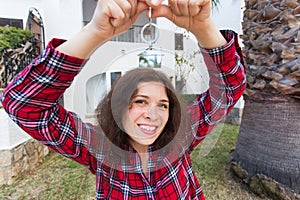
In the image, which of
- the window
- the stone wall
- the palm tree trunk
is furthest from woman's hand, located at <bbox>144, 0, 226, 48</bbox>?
the window

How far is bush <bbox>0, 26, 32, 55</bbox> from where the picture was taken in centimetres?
328

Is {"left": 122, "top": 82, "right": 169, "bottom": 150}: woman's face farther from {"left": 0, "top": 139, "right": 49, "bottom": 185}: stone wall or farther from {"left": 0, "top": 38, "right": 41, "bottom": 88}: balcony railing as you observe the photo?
{"left": 0, "top": 38, "right": 41, "bottom": 88}: balcony railing

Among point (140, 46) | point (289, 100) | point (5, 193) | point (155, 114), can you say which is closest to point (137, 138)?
point (155, 114)

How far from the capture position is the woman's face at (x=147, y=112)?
1.86 feet

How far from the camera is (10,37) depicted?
360cm

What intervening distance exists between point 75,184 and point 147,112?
2239 mm

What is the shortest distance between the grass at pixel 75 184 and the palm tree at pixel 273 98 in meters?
0.21

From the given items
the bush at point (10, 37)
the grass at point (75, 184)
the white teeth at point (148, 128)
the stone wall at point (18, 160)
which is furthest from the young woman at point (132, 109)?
the bush at point (10, 37)

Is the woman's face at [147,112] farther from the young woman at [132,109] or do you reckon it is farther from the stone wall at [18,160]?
the stone wall at [18,160]

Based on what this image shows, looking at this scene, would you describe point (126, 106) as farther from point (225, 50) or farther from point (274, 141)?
point (274, 141)

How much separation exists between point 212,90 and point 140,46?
23cm

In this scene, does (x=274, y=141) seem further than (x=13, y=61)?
Answer: No

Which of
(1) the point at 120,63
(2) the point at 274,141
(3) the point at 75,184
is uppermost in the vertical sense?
(1) the point at 120,63

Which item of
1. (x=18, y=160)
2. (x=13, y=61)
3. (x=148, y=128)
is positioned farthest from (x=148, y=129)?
(x=13, y=61)
